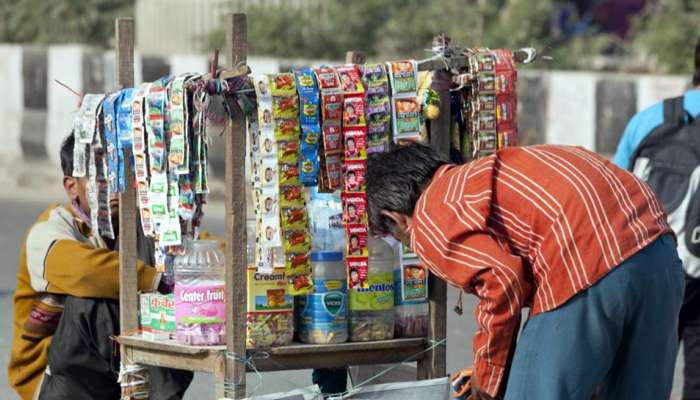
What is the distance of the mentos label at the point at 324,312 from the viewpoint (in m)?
3.85

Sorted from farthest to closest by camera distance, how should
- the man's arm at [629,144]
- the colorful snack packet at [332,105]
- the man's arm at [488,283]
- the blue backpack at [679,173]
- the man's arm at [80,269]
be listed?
the man's arm at [629,144]
the blue backpack at [679,173]
the man's arm at [80,269]
the colorful snack packet at [332,105]
the man's arm at [488,283]

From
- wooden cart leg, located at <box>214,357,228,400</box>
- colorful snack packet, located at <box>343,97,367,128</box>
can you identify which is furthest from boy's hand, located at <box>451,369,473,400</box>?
colorful snack packet, located at <box>343,97,367,128</box>

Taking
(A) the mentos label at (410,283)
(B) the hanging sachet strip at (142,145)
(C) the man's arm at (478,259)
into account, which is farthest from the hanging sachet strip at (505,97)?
(B) the hanging sachet strip at (142,145)

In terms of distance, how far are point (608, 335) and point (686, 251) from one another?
1977 mm

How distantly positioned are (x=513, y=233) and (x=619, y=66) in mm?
12680

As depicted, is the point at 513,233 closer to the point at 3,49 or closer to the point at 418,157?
the point at 418,157

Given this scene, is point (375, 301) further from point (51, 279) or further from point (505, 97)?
point (51, 279)

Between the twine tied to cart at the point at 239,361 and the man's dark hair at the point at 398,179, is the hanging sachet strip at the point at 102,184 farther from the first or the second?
the man's dark hair at the point at 398,179

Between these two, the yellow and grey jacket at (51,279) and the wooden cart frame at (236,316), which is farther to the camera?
the yellow and grey jacket at (51,279)

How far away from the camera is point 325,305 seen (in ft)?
12.6

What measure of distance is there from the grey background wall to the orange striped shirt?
25.2ft

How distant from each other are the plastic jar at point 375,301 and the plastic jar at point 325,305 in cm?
3

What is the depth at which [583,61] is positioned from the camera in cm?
1441

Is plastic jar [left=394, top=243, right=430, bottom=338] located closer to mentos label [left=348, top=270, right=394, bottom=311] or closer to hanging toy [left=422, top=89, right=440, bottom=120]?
mentos label [left=348, top=270, right=394, bottom=311]
